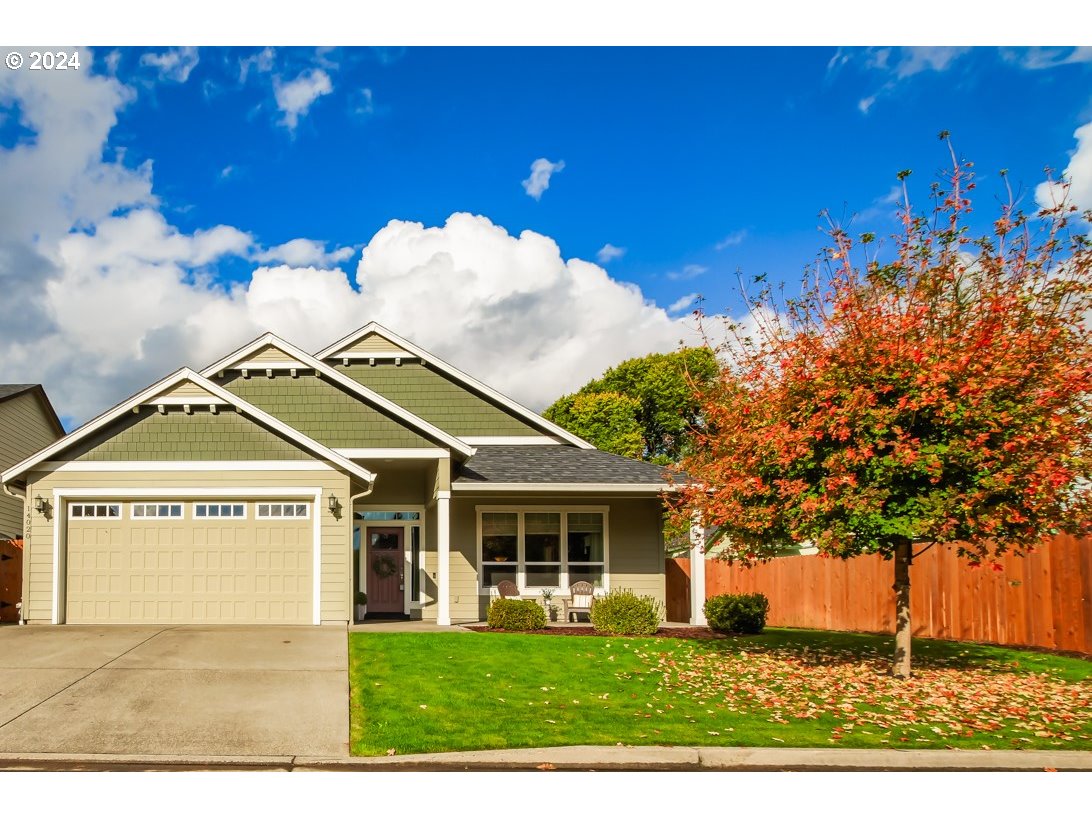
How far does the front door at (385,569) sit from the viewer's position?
69.8ft

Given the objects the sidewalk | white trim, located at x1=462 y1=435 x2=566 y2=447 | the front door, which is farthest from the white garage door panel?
the sidewalk

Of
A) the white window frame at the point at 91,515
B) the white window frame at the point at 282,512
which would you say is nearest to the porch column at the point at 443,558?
the white window frame at the point at 282,512

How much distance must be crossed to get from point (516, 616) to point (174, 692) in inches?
305

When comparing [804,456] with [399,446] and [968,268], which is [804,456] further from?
[399,446]

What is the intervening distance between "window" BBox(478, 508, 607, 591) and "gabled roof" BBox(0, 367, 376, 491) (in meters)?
4.26

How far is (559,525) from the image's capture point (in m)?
21.1

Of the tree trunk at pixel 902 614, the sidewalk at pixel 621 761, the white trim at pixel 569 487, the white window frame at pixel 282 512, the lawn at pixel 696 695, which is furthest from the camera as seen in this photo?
the white trim at pixel 569 487

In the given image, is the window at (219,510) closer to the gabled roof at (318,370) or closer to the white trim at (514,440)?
the gabled roof at (318,370)

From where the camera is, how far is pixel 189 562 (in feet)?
57.3

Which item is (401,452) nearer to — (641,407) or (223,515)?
(223,515)

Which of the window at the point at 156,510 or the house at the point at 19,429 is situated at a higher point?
the house at the point at 19,429

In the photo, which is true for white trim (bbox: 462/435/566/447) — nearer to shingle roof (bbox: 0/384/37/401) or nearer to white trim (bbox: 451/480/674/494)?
white trim (bbox: 451/480/674/494)

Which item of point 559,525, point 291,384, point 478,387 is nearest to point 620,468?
point 559,525

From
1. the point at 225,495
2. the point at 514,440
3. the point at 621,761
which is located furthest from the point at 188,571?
the point at 621,761
